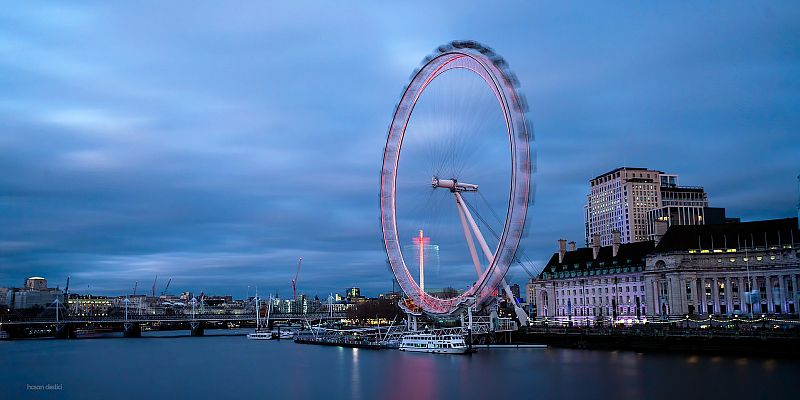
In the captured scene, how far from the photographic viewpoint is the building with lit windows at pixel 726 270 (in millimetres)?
86000

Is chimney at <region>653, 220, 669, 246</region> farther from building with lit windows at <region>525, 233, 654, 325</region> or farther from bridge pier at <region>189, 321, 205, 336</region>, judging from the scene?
bridge pier at <region>189, 321, 205, 336</region>

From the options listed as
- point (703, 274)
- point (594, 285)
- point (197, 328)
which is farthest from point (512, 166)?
point (197, 328)

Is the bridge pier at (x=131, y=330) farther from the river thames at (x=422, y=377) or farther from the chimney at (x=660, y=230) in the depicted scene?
the chimney at (x=660, y=230)

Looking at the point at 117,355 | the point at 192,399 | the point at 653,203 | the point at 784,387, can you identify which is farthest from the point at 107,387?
the point at 653,203

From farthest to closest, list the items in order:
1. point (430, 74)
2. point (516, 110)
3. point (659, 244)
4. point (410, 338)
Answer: point (659, 244) < point (410, 338) < point (430, 74) < point (516, 110)

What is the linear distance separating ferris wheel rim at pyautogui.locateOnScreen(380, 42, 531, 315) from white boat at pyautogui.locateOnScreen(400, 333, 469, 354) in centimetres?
281

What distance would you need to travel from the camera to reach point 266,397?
4812cm

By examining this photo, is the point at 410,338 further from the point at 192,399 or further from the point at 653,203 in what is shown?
the point at 653,203

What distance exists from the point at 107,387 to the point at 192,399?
10.3 m

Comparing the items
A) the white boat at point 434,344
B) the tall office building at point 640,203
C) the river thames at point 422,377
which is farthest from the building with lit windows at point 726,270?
the tall office building at point 640,203

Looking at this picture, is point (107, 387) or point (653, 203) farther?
point (653, 203)

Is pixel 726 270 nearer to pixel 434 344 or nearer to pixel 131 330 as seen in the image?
pixel 434 344

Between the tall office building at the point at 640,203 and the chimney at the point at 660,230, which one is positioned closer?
the chimney at the point at 660,230

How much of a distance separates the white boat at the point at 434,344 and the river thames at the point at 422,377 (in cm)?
257
